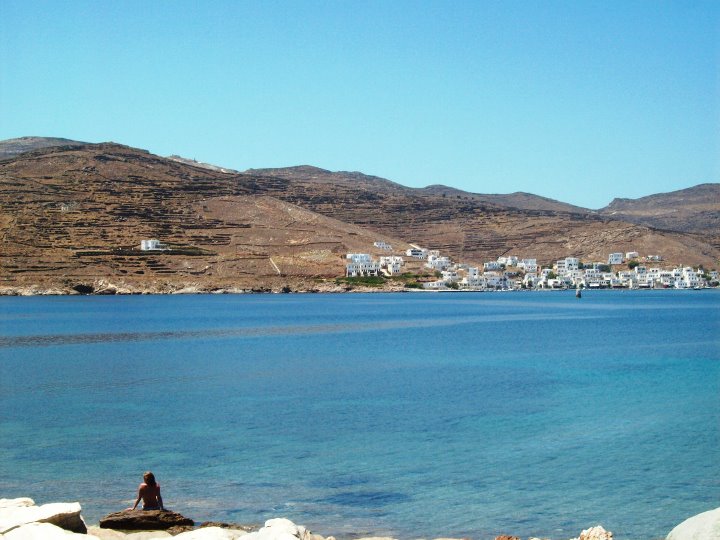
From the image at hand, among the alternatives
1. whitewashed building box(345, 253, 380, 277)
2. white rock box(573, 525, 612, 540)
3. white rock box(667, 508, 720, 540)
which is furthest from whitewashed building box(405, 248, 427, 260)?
white rock box(667, 508, 720, 540)

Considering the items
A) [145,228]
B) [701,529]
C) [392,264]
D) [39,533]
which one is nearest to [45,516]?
[39,533]

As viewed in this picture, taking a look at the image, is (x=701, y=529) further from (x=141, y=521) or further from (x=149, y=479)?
(x=149, y=479)

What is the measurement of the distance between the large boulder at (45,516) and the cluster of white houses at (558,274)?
138m

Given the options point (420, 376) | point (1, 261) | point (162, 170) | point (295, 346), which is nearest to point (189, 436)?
point (420, 376)

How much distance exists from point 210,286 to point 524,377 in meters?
89.8

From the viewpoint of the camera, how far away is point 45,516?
36.9 ft

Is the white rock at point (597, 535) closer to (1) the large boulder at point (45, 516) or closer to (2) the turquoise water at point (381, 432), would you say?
(2) the turquoise water at point (381, 432)

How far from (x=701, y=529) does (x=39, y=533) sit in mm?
8055

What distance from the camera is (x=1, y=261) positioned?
108000mm

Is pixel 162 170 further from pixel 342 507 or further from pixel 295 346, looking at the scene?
pixel 342 507

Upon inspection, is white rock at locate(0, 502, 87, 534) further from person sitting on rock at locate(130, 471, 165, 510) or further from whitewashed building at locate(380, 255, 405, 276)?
Answer: whitewashed building at locate(380, 255, 405, 276)

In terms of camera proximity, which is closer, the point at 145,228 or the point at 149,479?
the point at 149,479

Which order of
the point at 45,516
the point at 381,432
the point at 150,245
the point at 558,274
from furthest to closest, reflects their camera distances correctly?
1. the point at 558,274
2. the point at 150,245
3. the point at 381,432
4. the point at 45,516

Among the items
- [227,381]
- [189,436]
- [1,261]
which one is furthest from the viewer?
[1,261]
